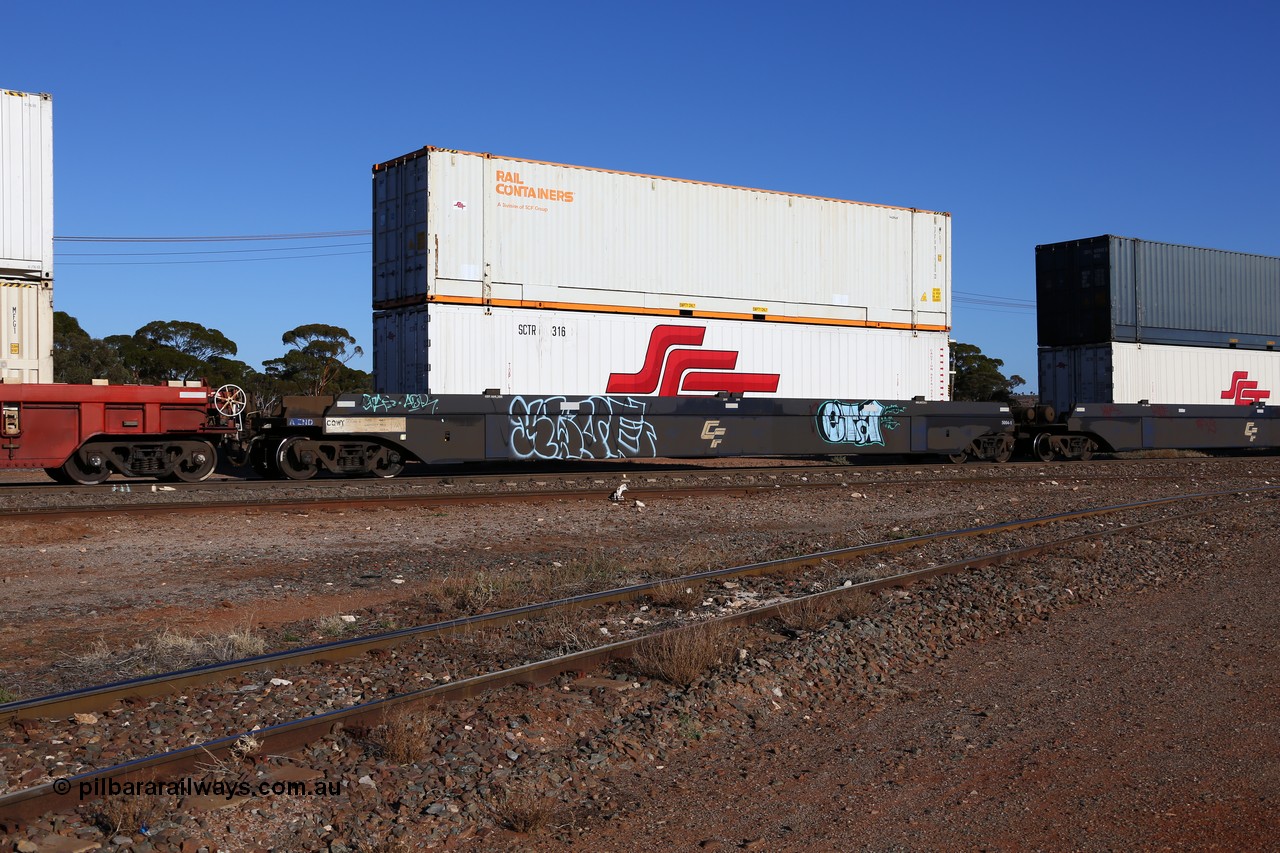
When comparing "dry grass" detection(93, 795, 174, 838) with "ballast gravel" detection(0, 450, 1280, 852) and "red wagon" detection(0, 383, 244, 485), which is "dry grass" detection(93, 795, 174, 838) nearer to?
"ballast gravel" detection(0, 450, 1280, 852)

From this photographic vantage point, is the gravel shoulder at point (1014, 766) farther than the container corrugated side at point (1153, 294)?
No

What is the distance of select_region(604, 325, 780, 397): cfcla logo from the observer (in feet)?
60.3

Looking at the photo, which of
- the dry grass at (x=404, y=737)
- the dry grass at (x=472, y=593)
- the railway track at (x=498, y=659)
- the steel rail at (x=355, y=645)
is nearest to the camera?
the railway track at (x=498, y=659)

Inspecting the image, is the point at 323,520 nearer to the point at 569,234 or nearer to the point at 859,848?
the point at 569,234

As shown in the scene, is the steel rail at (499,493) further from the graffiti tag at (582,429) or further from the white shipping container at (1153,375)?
the white shipping container at (1153,375)

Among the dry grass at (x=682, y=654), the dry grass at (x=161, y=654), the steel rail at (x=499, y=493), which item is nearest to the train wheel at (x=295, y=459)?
the steel rail at (x=499, y=493)

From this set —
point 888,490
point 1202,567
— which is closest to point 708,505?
point 888,490

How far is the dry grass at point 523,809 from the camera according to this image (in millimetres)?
3832

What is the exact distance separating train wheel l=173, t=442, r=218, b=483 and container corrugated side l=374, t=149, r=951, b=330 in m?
3.82

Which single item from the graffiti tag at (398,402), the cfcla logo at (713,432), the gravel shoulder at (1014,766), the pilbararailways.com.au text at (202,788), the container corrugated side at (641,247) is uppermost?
the container corrugated side at (641,247)

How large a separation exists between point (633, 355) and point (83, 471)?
8.80 metres

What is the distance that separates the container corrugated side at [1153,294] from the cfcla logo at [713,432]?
1129 centimetres

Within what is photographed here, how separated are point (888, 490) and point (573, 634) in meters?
11.3

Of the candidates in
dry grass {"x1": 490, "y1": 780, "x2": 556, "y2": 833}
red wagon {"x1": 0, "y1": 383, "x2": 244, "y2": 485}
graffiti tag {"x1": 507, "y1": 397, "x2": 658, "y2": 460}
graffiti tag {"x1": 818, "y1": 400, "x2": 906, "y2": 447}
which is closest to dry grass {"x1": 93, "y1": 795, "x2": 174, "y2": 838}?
dry grass {"x1": 490, "y1": 780, "x2": 556, "y2": 833}
